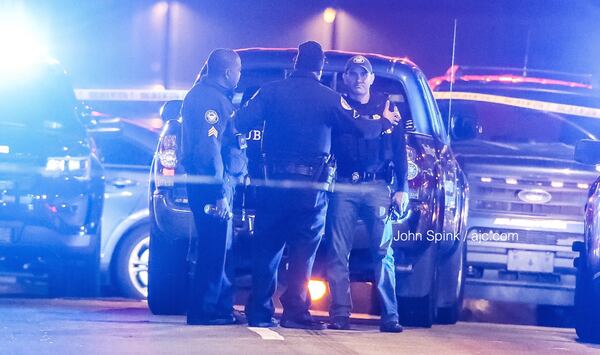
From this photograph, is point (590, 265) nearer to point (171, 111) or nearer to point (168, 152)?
point (168, 152)

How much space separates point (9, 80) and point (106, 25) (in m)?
12.3

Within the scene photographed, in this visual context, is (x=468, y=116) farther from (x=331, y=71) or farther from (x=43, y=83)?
(x=43, y=83)

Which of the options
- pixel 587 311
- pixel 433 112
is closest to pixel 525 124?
pixel 433 112

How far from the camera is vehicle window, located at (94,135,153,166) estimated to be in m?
12.5

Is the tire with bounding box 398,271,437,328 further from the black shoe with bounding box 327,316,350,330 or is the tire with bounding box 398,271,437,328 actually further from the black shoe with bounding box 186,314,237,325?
the black shoe with bounding box 186,314,237,325

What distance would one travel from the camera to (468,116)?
11438 millimetres

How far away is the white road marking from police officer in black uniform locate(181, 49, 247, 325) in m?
0.36

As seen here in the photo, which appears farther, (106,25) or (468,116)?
(106,25)

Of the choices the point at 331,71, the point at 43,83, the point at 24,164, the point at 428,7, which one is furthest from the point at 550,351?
the point at 428,7

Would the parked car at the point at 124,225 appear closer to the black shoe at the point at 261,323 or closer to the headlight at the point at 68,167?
the headlight at the point at 68,167

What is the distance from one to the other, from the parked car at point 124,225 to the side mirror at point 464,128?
105 inches

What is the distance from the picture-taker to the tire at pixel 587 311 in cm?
926

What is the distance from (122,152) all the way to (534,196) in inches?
145

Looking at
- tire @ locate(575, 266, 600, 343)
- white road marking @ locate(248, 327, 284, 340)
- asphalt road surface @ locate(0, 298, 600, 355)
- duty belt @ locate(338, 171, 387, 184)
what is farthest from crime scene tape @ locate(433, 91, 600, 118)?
white road marking @ locate(248, 327, 284, 340)
